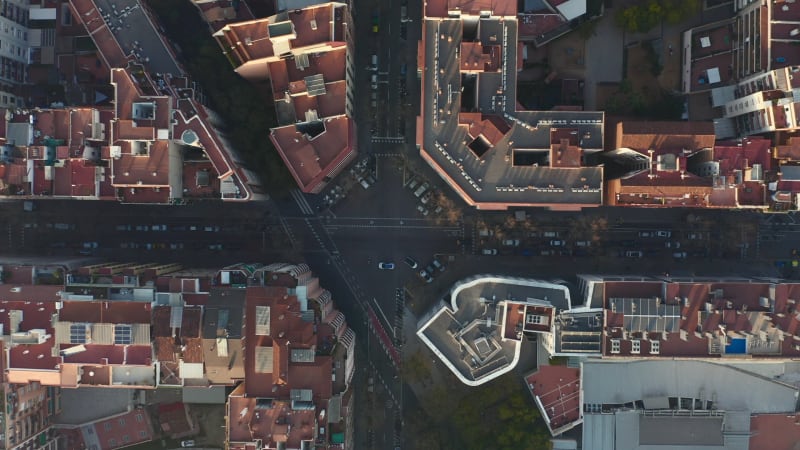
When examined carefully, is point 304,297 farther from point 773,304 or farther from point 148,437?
point 773,304

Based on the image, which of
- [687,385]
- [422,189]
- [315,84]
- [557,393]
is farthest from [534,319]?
[315,84]

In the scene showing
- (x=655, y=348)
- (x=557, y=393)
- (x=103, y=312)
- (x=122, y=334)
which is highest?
(x=103, y=312)

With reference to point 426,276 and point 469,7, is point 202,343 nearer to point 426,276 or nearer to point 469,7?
point 426,276

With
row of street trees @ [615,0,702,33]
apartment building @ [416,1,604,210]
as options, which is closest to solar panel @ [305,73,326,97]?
apartment building @ [416,1,604,210]

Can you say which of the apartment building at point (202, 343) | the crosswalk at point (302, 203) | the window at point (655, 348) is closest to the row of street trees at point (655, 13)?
the window at point (655, 348)

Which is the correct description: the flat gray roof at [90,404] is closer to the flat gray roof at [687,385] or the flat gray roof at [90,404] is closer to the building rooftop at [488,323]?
the building rooftop at [488,323]

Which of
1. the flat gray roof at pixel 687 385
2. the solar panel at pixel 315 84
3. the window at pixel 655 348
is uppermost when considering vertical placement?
the solar panel at pixel 315 84

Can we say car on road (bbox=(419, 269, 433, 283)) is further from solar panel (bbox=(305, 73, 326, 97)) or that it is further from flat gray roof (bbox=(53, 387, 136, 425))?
flat gray roof (bbox=(53, 387, 136, 425))
